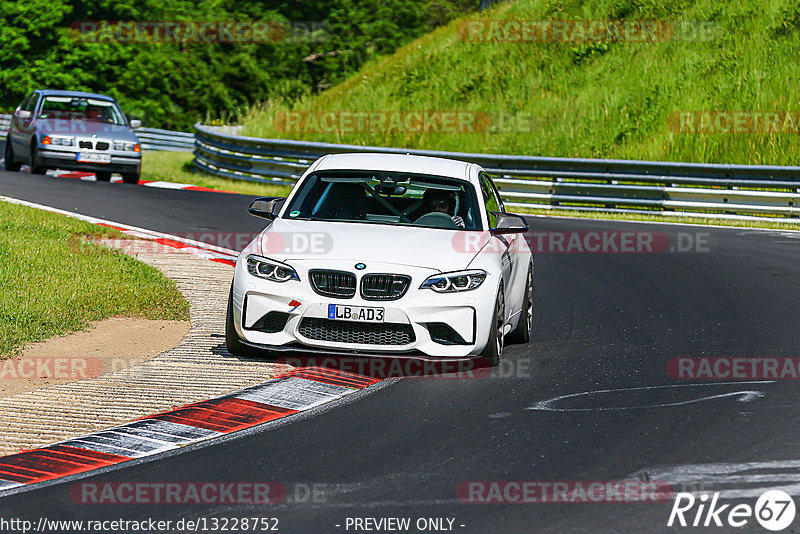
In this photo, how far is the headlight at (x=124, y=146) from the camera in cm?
2420

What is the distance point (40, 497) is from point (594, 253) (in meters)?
12.3

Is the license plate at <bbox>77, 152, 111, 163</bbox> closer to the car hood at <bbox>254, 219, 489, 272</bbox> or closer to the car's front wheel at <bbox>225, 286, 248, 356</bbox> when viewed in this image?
the car hood at <bbox>254, 219, 489, 272</bbox>

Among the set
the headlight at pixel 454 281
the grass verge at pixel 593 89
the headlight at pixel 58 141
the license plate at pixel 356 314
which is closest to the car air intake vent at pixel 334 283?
the license plate at pixel 356 314

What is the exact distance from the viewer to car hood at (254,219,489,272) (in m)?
8.77

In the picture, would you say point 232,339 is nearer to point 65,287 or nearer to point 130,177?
point 65,287

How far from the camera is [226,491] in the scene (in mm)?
5871

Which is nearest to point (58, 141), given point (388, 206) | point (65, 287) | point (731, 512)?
point (65, 287)

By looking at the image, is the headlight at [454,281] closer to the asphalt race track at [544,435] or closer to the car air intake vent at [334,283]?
the car air intake vent at [334,283]

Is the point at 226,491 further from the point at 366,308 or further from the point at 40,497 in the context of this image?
the point at 366,308

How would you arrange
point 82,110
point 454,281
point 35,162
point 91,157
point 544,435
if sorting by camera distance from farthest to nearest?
point 82,110 → point 35,162 → point 91,157 → point 454,281 → point 544,435

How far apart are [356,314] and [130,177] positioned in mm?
17680

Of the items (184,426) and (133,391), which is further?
(133,391)

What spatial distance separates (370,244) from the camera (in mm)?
8945

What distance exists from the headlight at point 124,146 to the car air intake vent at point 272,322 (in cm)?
1635
